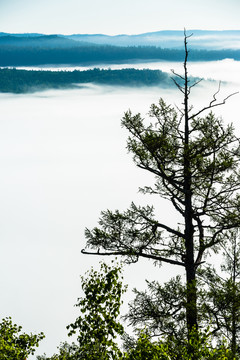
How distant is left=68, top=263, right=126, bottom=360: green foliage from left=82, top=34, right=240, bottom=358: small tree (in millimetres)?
1426

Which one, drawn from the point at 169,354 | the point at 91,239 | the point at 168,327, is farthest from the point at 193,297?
the point at 91,239

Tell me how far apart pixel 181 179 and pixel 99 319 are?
5550 millimetres

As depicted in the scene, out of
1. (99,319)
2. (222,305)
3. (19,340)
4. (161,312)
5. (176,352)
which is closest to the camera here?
(176,352)

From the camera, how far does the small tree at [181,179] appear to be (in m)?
14.1

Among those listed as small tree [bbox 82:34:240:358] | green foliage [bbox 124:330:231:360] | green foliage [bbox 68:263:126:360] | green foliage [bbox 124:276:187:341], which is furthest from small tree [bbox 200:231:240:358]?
green foliage [bbox 68:263:126:360]

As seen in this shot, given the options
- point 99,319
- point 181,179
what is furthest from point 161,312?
point 181,179

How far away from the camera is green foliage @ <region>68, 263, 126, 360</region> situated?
1196 centimetres

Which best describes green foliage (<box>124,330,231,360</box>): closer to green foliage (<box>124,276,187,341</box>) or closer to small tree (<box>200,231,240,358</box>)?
small tree (<box>200,231,240,358</box>)

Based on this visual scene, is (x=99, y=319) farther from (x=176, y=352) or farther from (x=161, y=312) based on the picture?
(x=161, y=312)

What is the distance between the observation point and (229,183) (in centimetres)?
1478

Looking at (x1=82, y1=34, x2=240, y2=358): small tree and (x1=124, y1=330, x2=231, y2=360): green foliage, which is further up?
(x1=82, y1=34, x2=240, y2=358): small tree

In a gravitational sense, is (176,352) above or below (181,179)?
below

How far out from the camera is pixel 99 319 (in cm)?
1261

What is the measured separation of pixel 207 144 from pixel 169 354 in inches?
252
